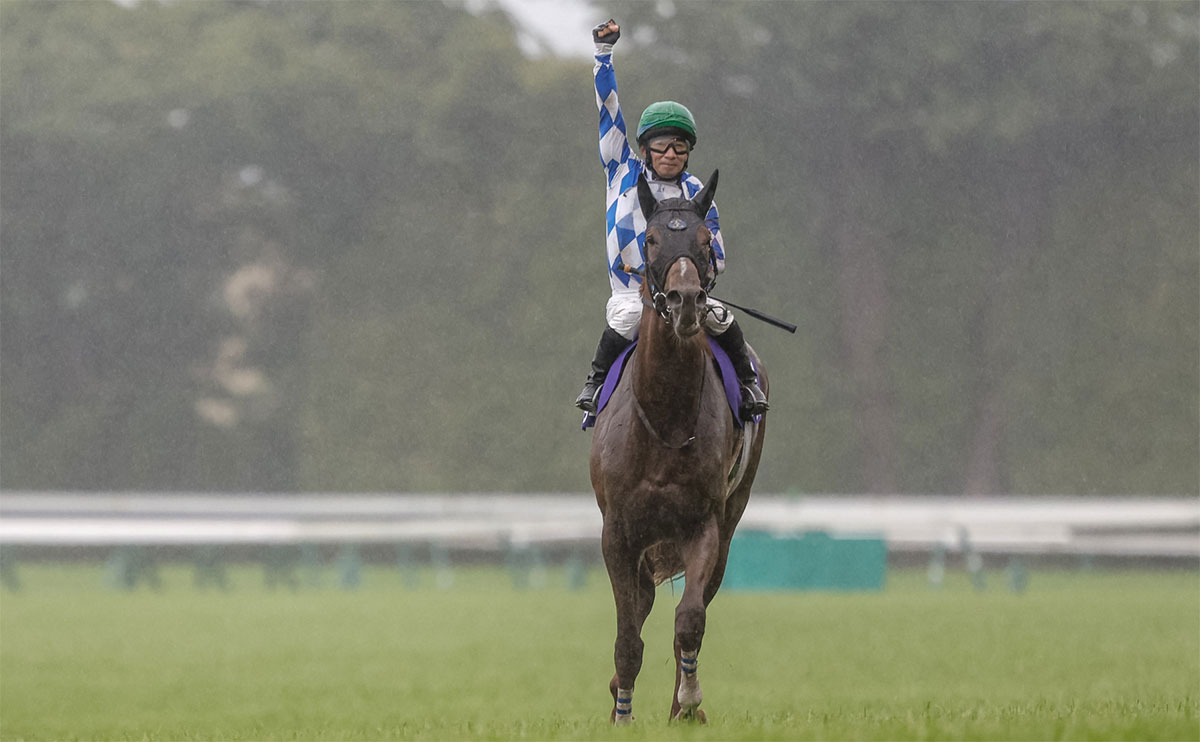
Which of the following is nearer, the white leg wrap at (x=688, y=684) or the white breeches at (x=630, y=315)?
the white leg wrap at (x=688, y=684)

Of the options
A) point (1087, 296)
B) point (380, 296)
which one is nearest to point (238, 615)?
point (380, 296)

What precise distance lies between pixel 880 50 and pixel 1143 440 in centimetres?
Result: 878

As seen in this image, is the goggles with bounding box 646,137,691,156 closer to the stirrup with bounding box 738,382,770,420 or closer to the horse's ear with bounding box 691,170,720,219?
the horse's ear with bounding box 691,170,720,219

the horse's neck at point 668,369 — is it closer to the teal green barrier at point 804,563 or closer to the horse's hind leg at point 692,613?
the horse's hind leg at point 692,613

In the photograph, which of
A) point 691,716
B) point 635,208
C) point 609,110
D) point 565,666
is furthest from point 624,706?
point 565,666

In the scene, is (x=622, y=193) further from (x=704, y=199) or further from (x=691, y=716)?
(x=691, y=716)

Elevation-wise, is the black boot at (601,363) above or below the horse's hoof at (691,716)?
above

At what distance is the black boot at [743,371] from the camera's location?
8945mm

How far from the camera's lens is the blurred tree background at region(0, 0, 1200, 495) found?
3681 centimetres

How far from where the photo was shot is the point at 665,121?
345 inches

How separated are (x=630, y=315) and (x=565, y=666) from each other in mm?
6136

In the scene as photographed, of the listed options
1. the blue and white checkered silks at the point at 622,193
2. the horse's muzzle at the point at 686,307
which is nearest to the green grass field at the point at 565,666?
the horse's muzzle at the point at 686,307

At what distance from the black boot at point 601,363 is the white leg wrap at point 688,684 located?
1.22 meters

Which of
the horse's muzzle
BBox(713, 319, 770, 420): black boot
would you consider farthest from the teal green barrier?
the horse's muzzle
